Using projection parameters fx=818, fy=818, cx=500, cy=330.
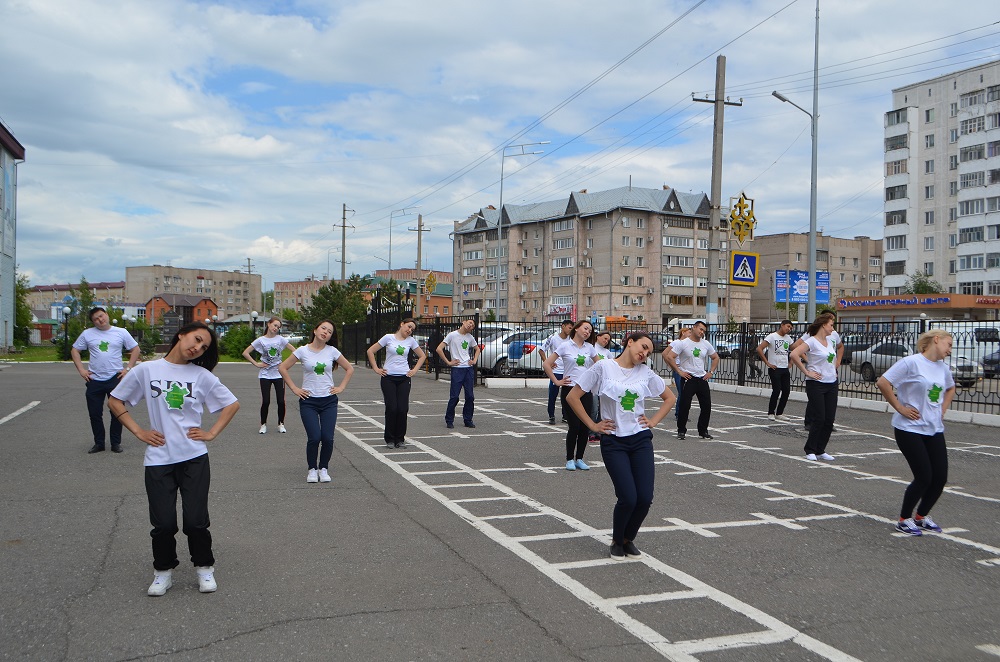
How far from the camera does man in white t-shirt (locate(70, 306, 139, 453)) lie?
34.7 ft

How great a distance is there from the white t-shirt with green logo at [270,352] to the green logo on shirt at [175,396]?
7.67m

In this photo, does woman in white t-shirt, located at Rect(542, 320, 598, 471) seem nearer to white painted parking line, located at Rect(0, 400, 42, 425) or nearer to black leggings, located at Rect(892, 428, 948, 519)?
black leggings, located at Rect(892, 428, 948, 519)

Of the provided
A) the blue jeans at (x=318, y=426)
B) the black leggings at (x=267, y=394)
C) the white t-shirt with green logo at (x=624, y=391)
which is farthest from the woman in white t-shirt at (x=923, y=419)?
the black leggings at (x=267, y=394)

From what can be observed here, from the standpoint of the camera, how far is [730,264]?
70.9 feet

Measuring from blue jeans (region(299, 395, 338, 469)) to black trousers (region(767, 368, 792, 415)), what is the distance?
904 cm

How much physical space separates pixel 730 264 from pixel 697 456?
11804 millimetres

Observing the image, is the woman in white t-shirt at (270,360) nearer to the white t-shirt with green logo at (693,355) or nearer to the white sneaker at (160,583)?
the white t-shirt with green logo at (693,355)

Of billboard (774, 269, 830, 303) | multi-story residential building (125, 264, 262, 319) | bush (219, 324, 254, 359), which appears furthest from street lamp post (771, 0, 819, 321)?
multi-story residential building (125, 264, 262, 319)

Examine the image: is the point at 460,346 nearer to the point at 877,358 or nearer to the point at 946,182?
the point at 877,358

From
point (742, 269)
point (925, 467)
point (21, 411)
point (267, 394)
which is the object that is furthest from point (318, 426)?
point (742, 269)

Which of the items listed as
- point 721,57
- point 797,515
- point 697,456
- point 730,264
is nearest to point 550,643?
point 797,515

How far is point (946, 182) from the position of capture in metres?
72.0

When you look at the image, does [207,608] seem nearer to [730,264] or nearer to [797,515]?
[797,515]

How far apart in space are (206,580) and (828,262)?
115 meters
